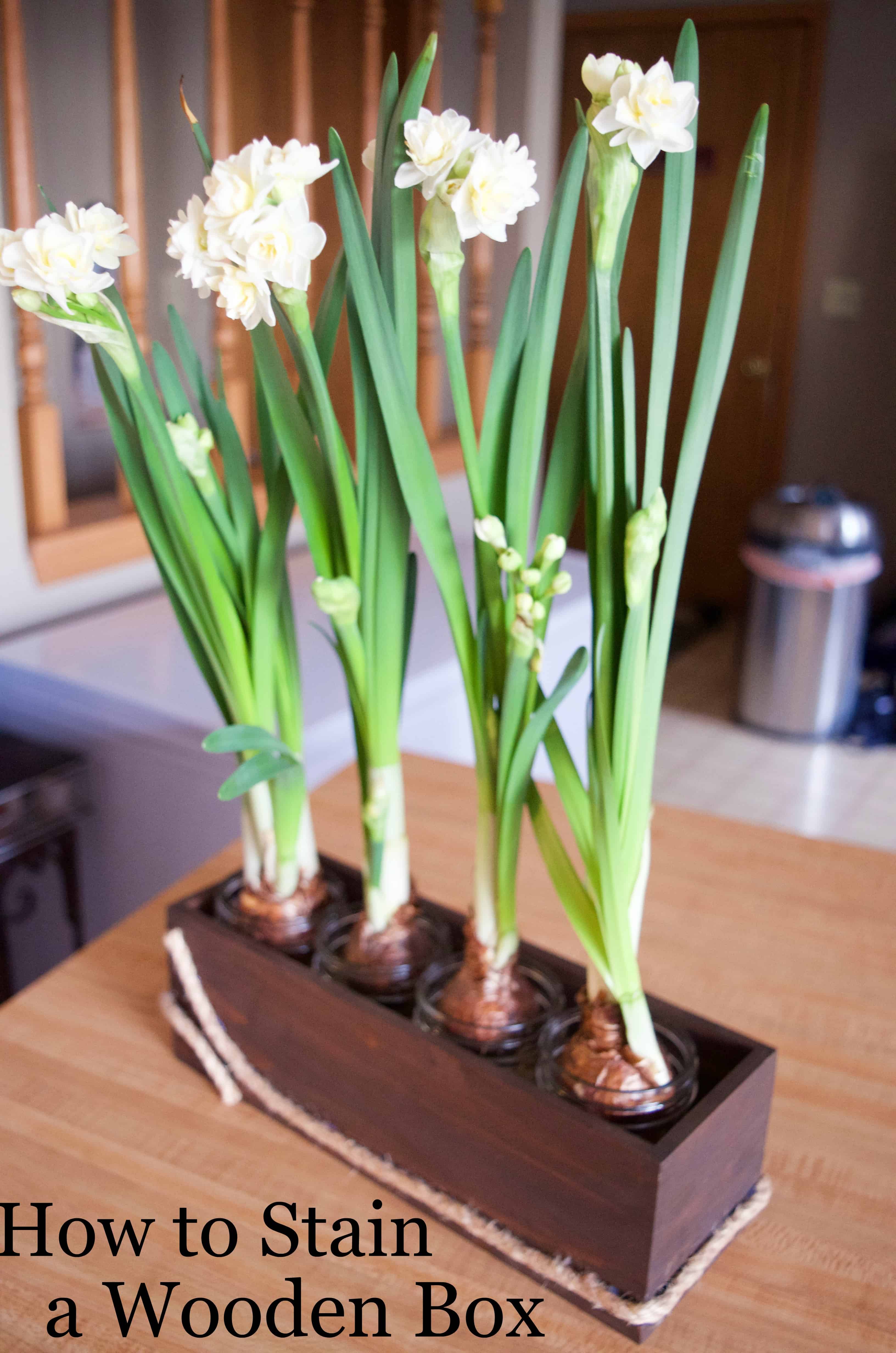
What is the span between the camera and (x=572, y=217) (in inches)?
23.1

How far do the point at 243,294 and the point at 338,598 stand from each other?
177mm

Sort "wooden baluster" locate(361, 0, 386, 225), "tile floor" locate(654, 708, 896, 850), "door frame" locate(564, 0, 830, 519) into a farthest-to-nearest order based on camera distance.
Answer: "door frame" locate(564, 0, 830, 519)
"tile floor" locate(654, 708, 896, 850)
"wooden baluster" locate(361, 0, 386, 225)

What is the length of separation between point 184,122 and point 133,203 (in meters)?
1.00

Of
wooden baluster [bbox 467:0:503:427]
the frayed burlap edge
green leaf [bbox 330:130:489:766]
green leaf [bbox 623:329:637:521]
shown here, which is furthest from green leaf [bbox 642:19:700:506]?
wooden baluster [bbox 467:0:503:427]

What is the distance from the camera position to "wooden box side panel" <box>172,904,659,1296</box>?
64 centimetres

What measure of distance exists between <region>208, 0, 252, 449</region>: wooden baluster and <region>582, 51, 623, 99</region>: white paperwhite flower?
4.93ft

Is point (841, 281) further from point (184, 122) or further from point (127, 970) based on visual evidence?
point (127, 970)

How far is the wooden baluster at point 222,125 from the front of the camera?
2.02 m

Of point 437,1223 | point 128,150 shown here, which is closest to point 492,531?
point 437,1223

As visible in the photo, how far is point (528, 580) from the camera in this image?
0.60 m

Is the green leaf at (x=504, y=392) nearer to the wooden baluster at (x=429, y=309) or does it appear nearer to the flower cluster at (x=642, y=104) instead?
the flower cluster at (x=642, y=104)

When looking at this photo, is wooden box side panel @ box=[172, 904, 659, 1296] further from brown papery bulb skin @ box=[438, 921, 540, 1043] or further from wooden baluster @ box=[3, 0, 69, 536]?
wooden baluster @ box=[3, 0, 69, 536]

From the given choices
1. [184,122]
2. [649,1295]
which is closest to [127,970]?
[649,1295]

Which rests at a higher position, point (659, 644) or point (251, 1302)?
point (659, 644)
